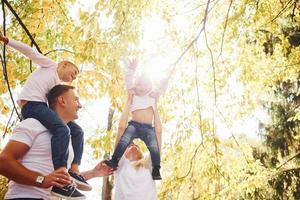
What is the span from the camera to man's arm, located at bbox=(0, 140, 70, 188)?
1.75 meters

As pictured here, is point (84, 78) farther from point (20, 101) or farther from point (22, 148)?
point (22, 148)

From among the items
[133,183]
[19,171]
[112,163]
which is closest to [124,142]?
[112,163]

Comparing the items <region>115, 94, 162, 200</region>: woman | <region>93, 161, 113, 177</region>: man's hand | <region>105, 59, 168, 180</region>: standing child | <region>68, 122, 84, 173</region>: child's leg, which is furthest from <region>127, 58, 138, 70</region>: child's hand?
<region>93, 161, 113, 177</region>: man's hand

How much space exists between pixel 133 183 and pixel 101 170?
0.40 meters

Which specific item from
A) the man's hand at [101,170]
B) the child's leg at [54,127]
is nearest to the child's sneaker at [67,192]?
the child's leg at [54,127]

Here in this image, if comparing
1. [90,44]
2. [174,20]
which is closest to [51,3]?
[90,44]

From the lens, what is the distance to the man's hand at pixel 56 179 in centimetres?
179

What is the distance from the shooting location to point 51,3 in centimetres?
396

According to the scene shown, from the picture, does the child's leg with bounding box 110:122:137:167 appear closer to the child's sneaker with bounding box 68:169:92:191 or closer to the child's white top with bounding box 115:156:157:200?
the child's white top with bounding box 115:156:157:200

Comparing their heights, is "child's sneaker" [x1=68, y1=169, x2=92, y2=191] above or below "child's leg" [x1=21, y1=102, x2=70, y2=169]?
below

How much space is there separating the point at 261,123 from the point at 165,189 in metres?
5.92

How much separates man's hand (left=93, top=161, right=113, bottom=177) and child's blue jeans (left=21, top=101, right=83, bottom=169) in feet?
0.49

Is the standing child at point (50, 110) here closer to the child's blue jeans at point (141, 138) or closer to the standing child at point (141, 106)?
the child's blue jeans at point (141, 138)

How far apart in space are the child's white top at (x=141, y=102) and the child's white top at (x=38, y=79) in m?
1.00
